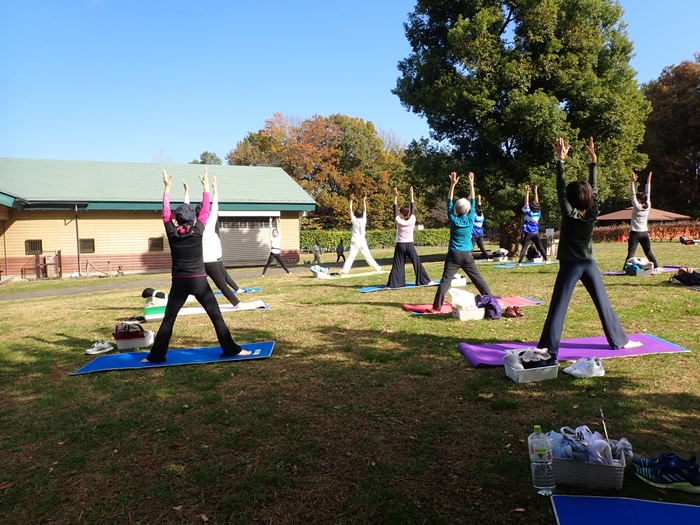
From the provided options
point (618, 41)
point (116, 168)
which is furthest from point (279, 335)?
point (116, 168)

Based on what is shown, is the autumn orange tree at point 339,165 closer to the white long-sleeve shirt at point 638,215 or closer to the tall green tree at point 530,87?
the tall green tree at point 530,87

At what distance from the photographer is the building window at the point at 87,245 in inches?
941

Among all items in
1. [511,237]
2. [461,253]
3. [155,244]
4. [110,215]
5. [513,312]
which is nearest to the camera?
[513,312]

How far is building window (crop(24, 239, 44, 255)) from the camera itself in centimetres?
2317

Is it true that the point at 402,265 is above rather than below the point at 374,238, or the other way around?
below

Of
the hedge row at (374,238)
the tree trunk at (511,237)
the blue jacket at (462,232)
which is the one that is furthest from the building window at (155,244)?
the blue jacket at (462,232)

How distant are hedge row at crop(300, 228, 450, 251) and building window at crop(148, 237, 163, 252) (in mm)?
14360

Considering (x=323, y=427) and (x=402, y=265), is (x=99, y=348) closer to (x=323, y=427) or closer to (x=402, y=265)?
(x=323, y=427)

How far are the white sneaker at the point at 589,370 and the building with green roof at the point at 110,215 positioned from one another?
22795 mm

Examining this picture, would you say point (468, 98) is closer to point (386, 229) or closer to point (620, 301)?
point (620, 301)

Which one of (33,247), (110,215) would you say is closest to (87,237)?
(110,215)

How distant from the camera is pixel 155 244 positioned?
25.2 metres

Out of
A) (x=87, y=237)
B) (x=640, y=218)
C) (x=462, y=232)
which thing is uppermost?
(x=640, y=218)

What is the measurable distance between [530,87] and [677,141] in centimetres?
2710
